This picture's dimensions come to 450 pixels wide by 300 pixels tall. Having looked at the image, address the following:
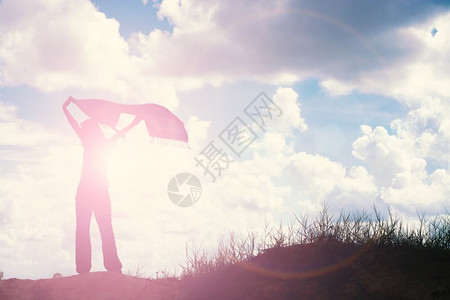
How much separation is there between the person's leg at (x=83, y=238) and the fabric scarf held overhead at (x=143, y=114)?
78.1 inches

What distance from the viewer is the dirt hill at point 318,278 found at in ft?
20.6

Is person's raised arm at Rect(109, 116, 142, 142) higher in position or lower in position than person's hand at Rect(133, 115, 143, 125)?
lower

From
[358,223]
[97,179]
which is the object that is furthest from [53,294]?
[358,223]

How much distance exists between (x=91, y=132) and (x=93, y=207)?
174 centimetres

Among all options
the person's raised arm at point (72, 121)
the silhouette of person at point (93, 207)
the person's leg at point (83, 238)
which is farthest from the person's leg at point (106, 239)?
the person's raised arm at point (72, 121)

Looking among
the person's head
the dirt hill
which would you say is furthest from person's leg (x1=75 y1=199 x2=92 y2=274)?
the person's head

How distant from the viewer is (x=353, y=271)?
6.77 meters

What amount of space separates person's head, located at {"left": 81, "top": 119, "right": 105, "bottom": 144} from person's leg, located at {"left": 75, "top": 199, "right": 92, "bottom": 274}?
1417mm

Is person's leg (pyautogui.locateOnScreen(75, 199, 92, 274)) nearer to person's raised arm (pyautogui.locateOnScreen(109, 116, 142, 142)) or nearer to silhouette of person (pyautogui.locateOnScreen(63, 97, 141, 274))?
silhouette of person (pyautogui.locateOnScreen(63, 97, 141, 274))

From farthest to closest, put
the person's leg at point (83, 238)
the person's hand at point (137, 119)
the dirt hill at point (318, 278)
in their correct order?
1. the person's hand at point (137, 119)
2. the person's leg at point (83, 238)
3. the dirt hill at point (318, 278)

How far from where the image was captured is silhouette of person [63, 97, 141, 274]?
9805 mm

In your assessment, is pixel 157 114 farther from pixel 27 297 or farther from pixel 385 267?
pixel 385 267

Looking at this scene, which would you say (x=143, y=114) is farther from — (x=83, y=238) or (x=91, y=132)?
(x=83, y=238)

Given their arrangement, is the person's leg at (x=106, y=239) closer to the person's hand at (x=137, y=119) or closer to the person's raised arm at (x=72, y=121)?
the person's raised arm at (x=72, y=121)
